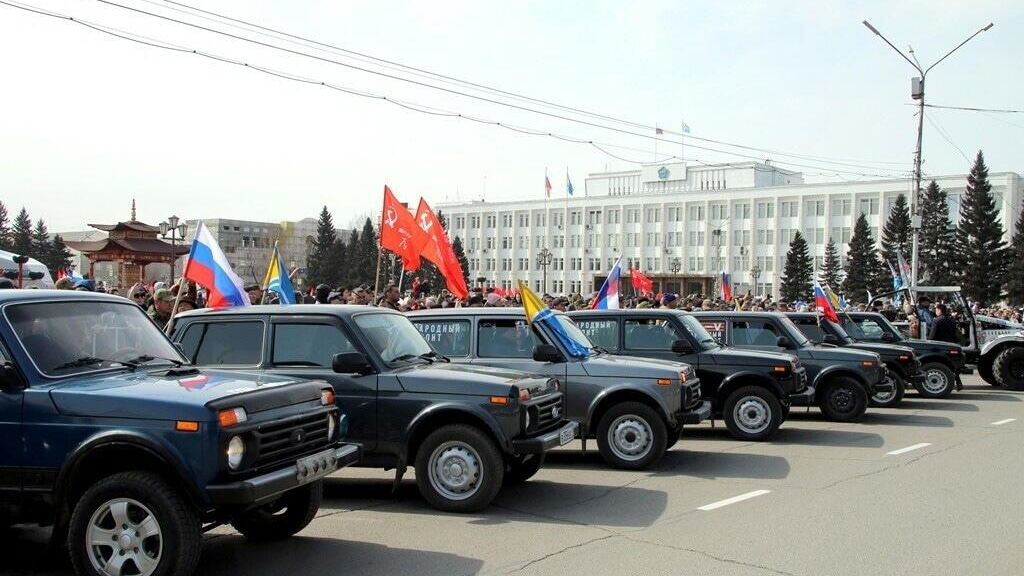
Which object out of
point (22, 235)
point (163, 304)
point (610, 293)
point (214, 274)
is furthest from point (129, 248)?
point (22, 235)

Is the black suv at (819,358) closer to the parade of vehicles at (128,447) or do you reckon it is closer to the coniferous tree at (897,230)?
the parade of vehicles at (128,447)

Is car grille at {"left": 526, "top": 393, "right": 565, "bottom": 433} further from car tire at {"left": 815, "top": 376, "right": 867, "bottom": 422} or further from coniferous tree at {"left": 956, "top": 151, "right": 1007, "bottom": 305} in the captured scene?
coniferous tree at {"left": 956, "top": 151, "right": 1007, "bottom": 305}

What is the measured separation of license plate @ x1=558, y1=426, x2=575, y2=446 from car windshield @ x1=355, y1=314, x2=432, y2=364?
1.58 meters

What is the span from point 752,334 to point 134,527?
1094 centimetres

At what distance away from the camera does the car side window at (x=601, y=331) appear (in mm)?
12867

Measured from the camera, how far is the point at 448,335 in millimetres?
10977

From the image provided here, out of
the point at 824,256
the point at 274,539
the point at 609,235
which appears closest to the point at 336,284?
the point at 609,235

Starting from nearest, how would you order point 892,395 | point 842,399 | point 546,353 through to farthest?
point 546,353 → point 842,399 → point 892,395

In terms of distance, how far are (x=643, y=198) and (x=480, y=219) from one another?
2497 centimetres

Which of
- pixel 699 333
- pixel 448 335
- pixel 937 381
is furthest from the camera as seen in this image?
pixel 937 381

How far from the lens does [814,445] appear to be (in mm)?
12586

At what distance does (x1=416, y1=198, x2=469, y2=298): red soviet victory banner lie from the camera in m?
18.3

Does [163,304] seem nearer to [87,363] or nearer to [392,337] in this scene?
[392,337]

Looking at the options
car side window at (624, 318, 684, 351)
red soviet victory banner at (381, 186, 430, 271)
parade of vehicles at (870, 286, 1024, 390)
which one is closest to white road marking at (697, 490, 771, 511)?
car side window at (624, 318, 684, 351)
